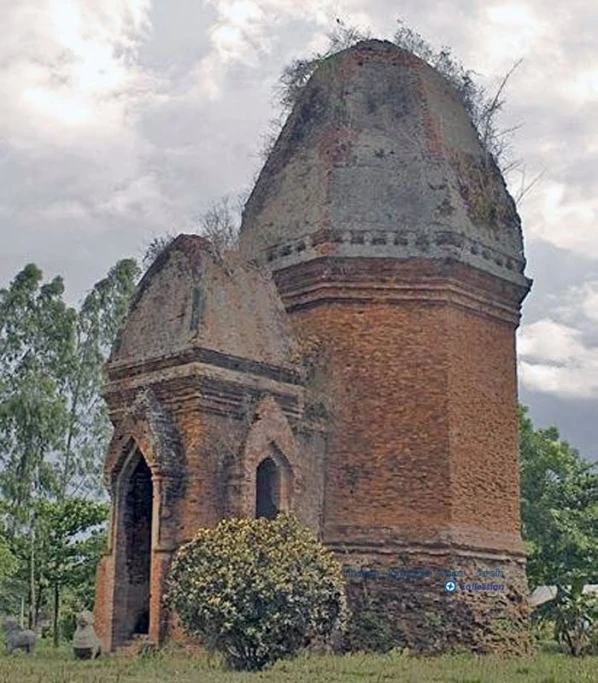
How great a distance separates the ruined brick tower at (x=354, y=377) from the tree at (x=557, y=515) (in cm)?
727

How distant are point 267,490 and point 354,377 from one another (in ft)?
6.85

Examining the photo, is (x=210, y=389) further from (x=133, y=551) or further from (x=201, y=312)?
(x=133, y=551)

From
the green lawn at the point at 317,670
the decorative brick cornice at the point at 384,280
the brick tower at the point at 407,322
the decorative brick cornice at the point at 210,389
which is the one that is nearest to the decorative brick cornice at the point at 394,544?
the brick tower at the point at 407,322

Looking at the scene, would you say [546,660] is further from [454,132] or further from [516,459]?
[454,132]

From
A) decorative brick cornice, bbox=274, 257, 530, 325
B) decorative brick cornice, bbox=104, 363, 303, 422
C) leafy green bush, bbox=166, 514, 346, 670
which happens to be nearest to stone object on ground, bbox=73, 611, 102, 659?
leafy green bush, bbox=166, 514, 346, 670

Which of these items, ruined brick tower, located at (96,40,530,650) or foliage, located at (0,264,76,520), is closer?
ruined brick tower, located at (96,40,530,650)

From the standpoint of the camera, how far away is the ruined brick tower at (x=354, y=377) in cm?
1522

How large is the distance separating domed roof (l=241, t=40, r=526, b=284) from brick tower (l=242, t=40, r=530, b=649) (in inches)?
1.1

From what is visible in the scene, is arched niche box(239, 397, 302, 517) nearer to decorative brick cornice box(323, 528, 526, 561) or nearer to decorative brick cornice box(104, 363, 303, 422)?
decorative brick cornice box(104, 363, 303, 422)

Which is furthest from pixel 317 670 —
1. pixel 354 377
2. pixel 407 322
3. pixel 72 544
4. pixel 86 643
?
A: pixel 72 544

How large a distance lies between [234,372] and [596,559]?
12198 millimetres

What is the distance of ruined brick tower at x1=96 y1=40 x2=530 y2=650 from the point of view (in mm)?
15219

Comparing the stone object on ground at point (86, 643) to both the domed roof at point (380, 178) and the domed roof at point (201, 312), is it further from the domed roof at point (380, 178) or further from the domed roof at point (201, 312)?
the domed roof at point (380, 178)

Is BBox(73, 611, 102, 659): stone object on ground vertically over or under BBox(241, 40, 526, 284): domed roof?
under
